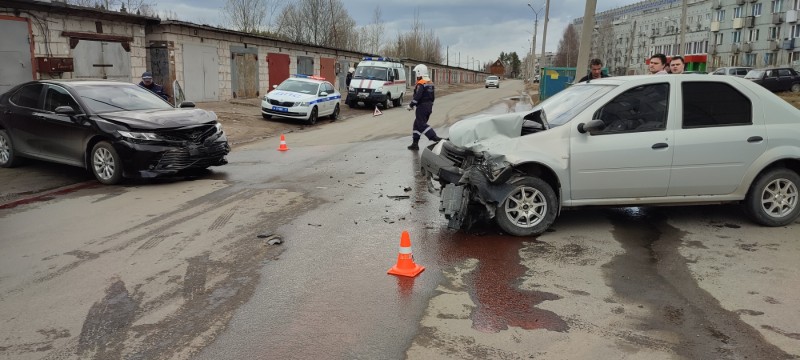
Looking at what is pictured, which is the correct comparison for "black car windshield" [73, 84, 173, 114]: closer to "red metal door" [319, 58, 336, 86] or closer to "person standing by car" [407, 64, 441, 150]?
"person standing by car" [407, 64, 441, 150]

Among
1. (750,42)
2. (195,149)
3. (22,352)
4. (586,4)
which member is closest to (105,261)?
(22,352)

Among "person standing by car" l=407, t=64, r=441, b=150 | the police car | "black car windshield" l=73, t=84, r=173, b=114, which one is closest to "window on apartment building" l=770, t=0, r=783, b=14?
the police car

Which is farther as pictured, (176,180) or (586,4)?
(586,4)

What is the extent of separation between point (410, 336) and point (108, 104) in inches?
296

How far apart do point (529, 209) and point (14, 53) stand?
16.6m

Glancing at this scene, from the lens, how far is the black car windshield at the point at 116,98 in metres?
8.89

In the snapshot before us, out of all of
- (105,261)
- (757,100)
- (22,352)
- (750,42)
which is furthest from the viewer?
(750,42)

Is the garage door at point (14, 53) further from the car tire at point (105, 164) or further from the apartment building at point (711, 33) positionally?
the apartment building at point (711, 33)

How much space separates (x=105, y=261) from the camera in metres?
5.12

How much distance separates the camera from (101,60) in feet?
63.3

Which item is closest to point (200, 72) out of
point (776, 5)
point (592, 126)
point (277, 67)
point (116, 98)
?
point (277, 67)

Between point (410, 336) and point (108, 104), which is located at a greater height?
point (108, 104)

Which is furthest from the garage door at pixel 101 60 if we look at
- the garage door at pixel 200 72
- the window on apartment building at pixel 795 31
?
the window on apartment building at pixel 795 31

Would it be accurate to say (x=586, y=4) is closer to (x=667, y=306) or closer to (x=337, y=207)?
(x=337, y=207)
